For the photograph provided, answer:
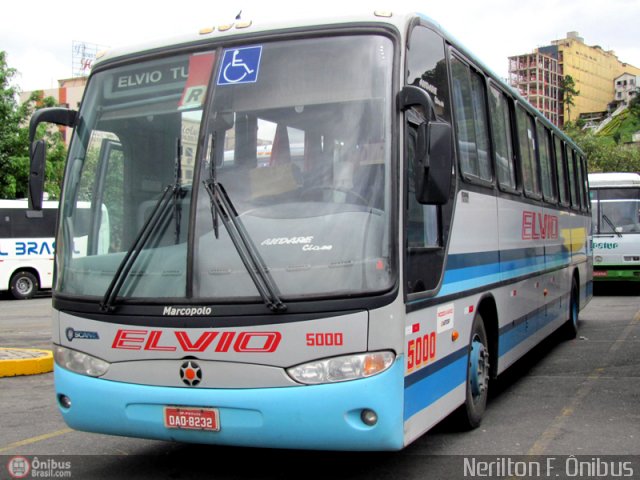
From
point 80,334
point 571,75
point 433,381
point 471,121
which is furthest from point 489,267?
point 571,75

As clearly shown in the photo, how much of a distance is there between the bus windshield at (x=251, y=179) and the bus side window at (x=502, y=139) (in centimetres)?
277

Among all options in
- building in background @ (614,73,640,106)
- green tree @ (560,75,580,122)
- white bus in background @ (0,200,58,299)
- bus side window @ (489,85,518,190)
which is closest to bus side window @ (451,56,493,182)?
bus side window @ (489,85,518,190)

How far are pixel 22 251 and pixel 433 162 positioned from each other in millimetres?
21148

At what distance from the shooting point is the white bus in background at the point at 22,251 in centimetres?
2344

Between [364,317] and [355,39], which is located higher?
[355,39]

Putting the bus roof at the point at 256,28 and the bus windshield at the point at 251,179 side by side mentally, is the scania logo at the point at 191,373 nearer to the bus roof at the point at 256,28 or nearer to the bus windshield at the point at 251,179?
the bus windshield at the point at 251,179

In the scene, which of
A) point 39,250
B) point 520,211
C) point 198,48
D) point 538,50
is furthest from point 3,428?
point 538,50

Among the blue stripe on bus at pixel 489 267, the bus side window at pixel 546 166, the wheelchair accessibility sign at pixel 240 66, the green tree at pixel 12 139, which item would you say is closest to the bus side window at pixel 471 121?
the blue stripe on bus at pixel 489 267

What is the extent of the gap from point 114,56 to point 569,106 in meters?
175

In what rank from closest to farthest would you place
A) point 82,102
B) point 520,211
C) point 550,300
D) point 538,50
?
point 82,102 → point 520,211 → point 550,300 → point 538,50

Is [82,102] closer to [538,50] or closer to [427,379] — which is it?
[427,379]

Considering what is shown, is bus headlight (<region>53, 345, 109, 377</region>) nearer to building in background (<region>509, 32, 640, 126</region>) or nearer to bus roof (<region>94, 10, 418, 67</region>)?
bus roof (<region>94, 10, 418, 67</region>)

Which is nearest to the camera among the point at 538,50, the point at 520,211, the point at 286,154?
the point at 286,154

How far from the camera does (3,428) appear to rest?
7000 mm
